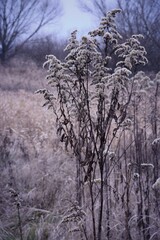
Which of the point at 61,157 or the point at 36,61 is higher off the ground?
the point at 36,61

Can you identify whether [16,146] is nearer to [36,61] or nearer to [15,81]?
[15,81]

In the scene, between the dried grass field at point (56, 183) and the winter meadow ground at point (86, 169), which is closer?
the winter meadow ground at point (86, 169)

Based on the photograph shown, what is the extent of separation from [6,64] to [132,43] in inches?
959

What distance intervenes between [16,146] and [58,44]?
88.4 feet

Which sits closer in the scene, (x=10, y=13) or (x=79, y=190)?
(x=79, y=190)

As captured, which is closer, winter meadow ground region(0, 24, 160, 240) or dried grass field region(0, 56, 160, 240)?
winter meadow ground region(0, 24, 160, 240)

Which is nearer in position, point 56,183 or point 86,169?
point 56,183

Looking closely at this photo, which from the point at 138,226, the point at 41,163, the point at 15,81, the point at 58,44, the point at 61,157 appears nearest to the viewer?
the point at 138,226

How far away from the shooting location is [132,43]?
2.70 meters

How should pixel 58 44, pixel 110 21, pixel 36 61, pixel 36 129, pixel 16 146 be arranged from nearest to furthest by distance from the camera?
pixel 110 21
pixel 16 146
pixel 36 129
pixel 36 61
pixel 58 44

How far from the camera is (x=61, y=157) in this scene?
6.10m

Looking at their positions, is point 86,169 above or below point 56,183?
above

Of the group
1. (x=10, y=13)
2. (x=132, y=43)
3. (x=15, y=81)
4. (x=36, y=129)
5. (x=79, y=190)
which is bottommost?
(x=79, y=190)

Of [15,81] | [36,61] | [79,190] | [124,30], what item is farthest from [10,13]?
[79,190]
